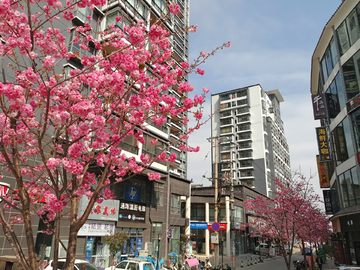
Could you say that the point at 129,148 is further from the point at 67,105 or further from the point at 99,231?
the point at 67,105

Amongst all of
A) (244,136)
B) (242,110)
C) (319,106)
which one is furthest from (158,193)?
(242,110)

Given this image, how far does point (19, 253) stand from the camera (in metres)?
4.20

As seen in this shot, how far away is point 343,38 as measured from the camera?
20906 mm

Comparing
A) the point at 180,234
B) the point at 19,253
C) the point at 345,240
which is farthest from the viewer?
the point at 180,234

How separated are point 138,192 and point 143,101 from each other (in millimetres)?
19342

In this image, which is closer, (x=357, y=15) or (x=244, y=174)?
(x=357, y=15)

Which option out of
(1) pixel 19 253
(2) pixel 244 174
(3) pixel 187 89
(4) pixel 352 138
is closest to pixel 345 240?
(4) pixel 352 138

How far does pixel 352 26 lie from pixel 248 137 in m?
52.7

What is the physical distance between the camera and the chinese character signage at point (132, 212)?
21688 mm

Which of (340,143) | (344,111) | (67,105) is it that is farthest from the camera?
(340,143)

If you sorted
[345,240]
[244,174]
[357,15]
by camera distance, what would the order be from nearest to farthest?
[357,15] < [345,240] < [244,174]

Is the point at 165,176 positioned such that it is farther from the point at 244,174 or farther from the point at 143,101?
the point at 244,174

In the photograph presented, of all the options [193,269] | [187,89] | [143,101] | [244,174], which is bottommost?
[193,269]

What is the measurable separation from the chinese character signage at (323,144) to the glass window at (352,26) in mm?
8113
